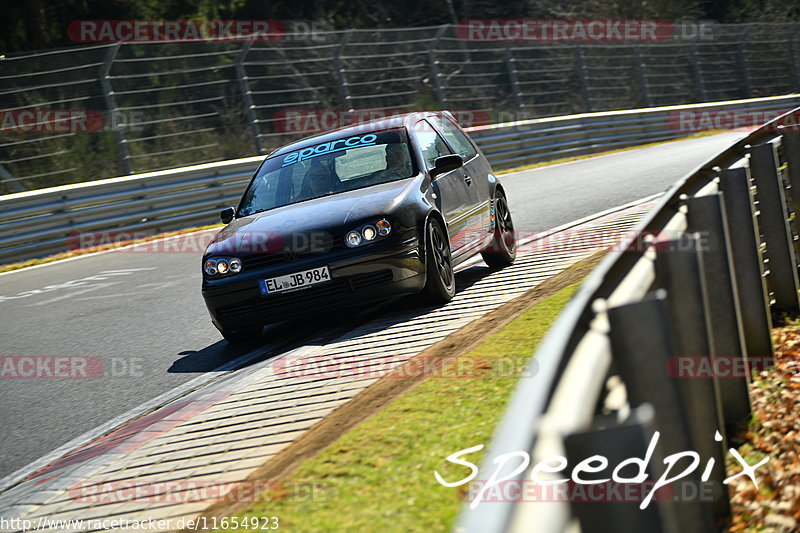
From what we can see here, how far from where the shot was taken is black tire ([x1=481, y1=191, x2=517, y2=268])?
10086mm

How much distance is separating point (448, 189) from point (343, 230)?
1561mm

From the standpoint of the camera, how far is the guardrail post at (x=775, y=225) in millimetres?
6770

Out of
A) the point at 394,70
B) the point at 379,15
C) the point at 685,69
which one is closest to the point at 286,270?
the point at 394,70

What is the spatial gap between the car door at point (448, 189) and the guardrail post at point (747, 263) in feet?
10.7

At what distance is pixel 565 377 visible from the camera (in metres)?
2.26

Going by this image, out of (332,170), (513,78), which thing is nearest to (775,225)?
(332,170)

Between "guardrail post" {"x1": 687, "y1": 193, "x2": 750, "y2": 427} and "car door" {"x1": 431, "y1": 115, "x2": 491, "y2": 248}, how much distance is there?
455 centimetres

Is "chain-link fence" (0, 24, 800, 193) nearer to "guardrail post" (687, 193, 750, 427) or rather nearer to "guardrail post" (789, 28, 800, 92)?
"guardrail post" (789, 28, 800, 92)

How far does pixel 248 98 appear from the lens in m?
20.0

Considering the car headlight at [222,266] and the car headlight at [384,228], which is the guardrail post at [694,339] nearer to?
the car headlight at [384,228]
